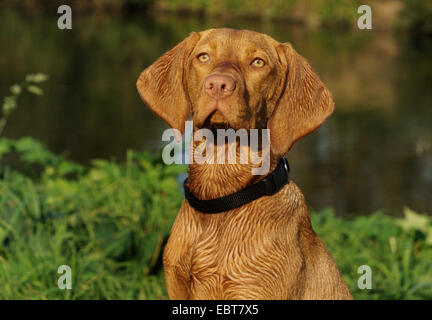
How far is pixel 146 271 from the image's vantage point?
5391 millimetres

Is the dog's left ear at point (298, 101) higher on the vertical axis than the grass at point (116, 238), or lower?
higher

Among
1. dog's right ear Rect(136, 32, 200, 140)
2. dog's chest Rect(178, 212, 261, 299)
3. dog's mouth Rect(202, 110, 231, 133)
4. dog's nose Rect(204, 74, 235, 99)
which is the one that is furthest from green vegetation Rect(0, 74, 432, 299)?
dog's nose Rect(204, 74, 235, 99)

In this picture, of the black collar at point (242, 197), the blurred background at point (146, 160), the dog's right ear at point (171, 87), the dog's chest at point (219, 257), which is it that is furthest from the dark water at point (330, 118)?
the dog's chest at point (219, 257)

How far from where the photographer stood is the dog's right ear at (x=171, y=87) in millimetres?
3174

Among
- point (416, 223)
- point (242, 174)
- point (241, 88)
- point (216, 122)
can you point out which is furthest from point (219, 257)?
point (416, 223)

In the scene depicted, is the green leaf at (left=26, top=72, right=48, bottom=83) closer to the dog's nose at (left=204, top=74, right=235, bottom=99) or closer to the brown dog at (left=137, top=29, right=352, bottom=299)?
the brown dog at (left=137, top=29, right=352, bottom=299)

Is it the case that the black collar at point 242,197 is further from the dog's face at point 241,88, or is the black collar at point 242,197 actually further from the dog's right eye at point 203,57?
the dog's right eye at point 203,57

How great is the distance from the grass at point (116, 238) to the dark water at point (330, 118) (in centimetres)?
204

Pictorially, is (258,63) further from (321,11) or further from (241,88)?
(321,11)

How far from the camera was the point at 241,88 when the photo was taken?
2875 mm

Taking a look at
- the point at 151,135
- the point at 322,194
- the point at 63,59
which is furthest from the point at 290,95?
the point at 63,59

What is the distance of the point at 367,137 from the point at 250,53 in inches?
453

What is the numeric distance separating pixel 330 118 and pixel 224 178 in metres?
13.3
